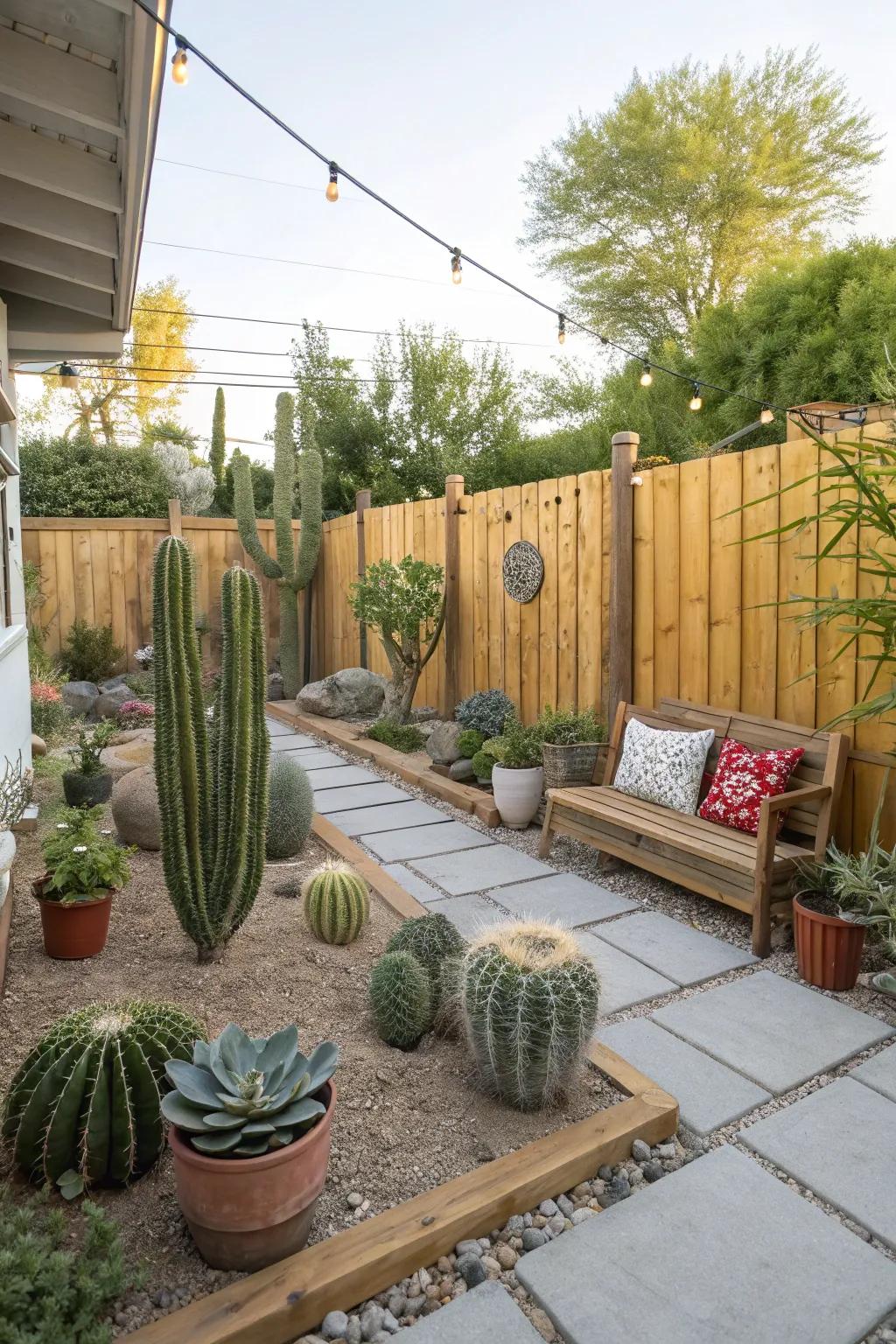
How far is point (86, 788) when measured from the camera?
171 inches

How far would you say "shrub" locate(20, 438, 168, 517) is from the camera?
9227 millimetres

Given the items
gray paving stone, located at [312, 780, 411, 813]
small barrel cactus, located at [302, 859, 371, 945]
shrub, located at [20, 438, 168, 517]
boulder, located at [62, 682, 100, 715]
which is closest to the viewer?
small barrel cactus, located at [302, 859, 371, 945]

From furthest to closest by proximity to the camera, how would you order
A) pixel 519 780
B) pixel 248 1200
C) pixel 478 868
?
pixel 519 780, pixel 478 868, pixel 248 1200

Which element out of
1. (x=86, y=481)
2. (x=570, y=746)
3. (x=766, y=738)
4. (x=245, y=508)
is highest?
(x=86, y=481)

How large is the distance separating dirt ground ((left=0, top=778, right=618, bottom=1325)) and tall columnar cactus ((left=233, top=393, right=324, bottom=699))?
5561 millimetres

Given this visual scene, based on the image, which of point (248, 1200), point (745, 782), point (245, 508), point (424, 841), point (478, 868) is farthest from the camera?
→ point (245, 508)

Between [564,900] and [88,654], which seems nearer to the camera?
[564,900]

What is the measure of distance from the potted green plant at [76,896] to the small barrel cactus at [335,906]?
670mm

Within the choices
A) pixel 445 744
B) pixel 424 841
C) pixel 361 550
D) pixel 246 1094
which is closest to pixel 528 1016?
pixel 246 1094

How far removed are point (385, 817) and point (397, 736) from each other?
1613 mm

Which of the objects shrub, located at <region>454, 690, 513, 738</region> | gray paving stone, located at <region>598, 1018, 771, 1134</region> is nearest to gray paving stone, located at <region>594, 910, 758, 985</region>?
gray paving stone, located at <region>598, 1018, 771, 1134</region>

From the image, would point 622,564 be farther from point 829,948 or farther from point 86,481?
point 86,481

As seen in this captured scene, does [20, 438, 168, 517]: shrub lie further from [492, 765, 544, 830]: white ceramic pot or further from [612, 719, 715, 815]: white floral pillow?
[612, 719, 715, 815]: white floral pillow

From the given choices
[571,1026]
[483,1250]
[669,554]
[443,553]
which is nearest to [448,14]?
[443,553]
